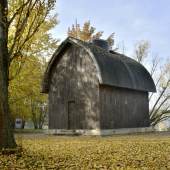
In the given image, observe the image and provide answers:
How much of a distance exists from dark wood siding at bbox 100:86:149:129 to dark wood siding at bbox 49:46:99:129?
2.30 feet

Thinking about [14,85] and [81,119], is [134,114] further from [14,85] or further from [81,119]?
[14,85]

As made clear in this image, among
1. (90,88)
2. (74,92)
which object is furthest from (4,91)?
(74,92)

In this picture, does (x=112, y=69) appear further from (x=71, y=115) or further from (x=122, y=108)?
(x=71, y=115)

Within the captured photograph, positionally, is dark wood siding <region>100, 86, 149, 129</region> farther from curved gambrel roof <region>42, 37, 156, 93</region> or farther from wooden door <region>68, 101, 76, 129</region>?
wooden door <region>68, 101, 76, 129</region>

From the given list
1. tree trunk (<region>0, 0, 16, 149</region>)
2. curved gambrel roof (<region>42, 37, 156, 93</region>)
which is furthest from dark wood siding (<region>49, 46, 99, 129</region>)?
tree trunk (<region>0, 0, 16, 149</region>)

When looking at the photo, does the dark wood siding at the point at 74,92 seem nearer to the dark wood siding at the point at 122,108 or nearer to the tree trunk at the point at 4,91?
the dark wood siding at the point at 122,108

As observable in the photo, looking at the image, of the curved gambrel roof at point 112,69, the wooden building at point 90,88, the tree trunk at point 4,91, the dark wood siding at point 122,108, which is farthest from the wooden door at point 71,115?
the tree trunk at point 4,91

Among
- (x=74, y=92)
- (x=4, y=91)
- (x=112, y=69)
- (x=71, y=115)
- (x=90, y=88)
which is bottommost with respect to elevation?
(x=71, y=115)

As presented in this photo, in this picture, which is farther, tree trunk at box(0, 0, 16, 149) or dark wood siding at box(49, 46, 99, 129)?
dark wood siding at box(49, 46, 99, 129)

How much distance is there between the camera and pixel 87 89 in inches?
1024

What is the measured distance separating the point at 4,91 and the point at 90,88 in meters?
15.0

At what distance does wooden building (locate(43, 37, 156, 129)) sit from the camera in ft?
83.3

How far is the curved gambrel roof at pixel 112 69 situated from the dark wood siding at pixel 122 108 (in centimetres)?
72

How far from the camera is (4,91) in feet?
36.1
